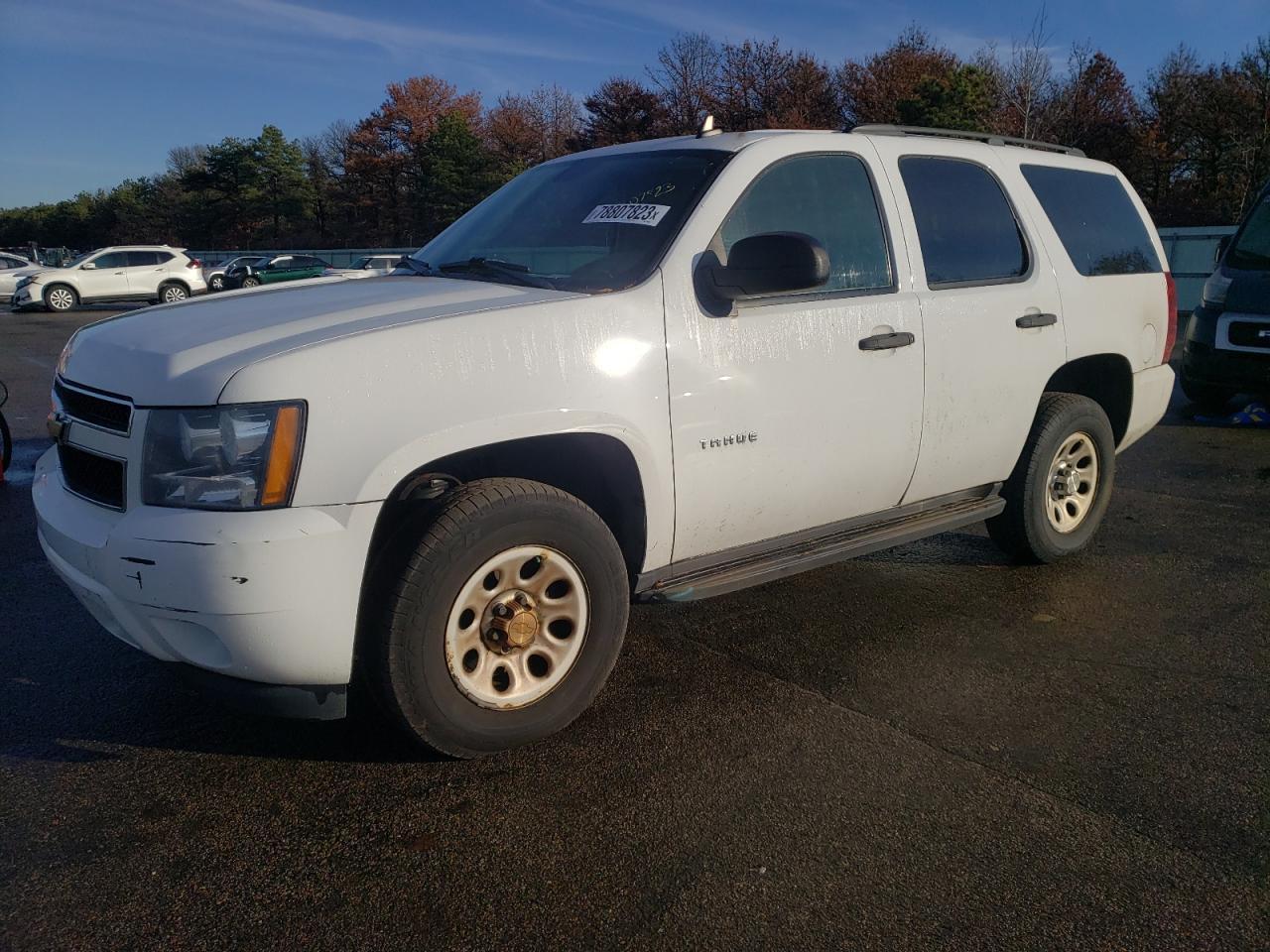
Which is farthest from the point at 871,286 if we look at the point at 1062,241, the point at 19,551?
the point at 19,551

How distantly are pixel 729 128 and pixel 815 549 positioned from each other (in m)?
29.2

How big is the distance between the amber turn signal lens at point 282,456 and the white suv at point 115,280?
27026 millimetres

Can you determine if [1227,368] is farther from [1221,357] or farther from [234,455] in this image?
[234,455]

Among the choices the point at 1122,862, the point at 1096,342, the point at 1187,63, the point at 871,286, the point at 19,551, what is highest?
the point at 1187,63

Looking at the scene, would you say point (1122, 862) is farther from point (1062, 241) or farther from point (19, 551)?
point (19, 551)

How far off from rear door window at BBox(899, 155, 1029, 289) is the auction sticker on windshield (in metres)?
1.15

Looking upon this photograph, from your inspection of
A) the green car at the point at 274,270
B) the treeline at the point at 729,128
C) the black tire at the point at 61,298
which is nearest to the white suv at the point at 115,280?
the black tire at the point at 61,298

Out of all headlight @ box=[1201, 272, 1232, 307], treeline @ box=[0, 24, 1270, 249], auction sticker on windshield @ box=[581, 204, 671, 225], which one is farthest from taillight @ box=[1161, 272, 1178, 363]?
treeline @ box=[0, 24, 1270, 249]

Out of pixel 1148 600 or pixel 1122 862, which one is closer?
pixel 1122 862

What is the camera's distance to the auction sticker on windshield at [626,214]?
3395mm

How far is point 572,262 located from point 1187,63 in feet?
122

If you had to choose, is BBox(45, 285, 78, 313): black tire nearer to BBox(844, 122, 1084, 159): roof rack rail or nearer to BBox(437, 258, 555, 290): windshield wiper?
BBox(437, 258, 555, 290): windshield wiper

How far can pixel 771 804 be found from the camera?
110 inches

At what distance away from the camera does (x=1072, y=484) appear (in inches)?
191
